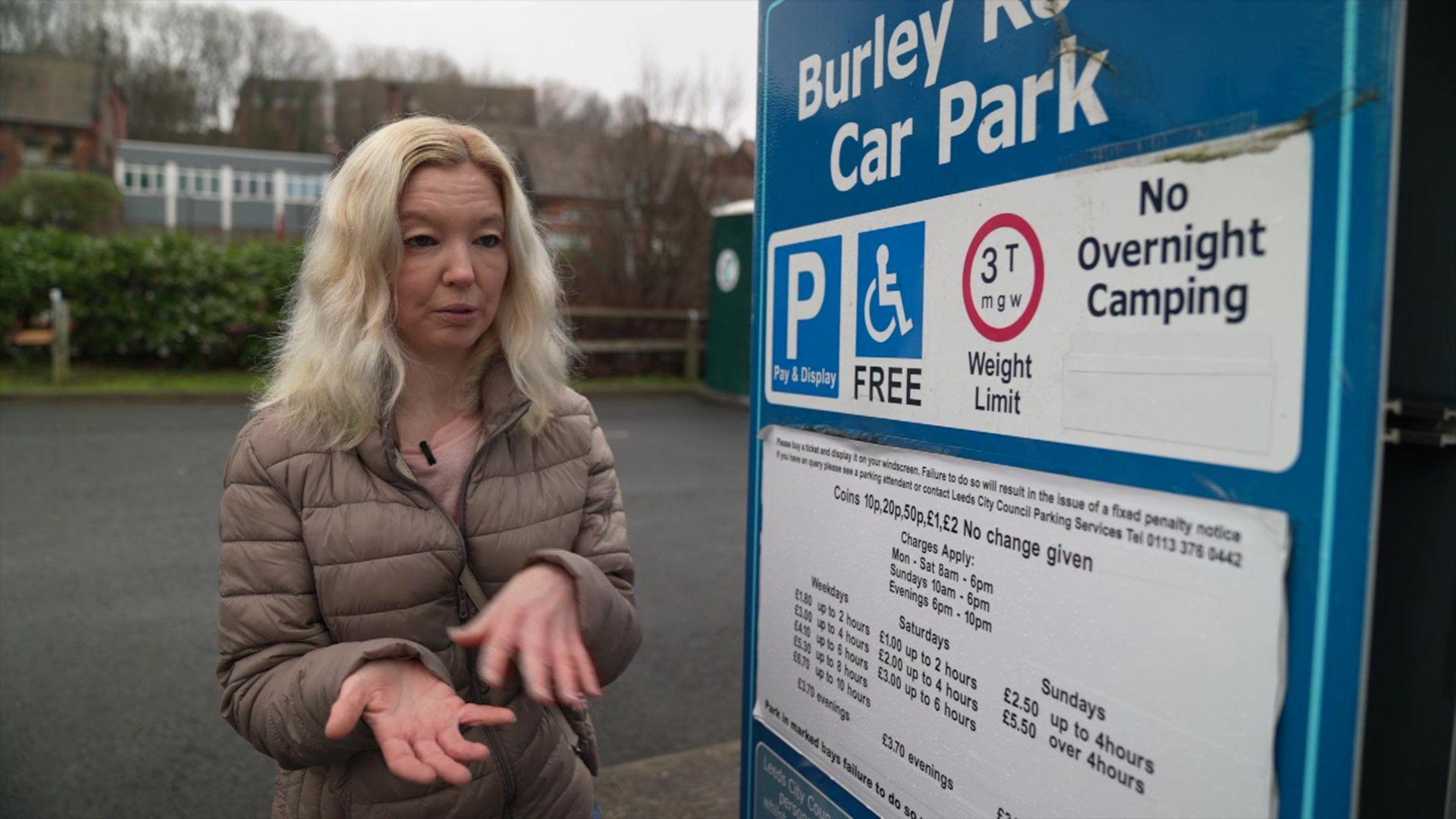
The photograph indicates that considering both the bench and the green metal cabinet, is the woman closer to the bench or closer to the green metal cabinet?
the green metal cabinet

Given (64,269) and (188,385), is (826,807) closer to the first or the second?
(188,385)

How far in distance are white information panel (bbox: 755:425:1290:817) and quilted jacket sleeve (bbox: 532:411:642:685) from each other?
268 millimetres

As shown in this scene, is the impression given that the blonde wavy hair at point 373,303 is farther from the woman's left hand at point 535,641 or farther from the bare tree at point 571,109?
the bare tree at point 571,109

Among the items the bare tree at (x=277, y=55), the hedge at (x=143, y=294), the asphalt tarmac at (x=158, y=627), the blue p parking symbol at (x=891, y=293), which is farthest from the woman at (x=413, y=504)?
the bare tree at (x=277, y=55)

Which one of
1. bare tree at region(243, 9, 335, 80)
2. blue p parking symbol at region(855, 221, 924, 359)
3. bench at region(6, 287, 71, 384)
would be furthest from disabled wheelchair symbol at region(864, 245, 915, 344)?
bare tree at region(243, 9, 335, 80)

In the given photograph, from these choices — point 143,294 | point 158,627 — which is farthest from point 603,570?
point 143,294

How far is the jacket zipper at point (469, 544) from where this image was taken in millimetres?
1689

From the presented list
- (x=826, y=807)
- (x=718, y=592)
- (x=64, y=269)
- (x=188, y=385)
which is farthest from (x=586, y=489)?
(x=64, y=269)

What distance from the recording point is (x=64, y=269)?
47.4 ft

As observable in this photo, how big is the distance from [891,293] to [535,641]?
2.31ft

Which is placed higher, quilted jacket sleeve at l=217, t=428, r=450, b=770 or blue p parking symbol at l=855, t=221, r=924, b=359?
blue p parking symbol at l=855, t=221, r=924, b=359

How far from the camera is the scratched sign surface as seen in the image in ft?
2.87

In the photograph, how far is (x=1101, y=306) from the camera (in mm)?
1102

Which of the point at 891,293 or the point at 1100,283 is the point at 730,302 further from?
the point at 1100,283
